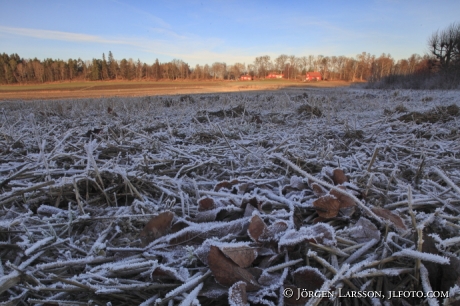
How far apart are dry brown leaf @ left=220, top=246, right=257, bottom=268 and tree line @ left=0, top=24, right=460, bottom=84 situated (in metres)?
36.2

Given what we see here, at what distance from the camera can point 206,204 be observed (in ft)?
4.69

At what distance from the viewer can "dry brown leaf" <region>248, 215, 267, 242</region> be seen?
112 centimetres

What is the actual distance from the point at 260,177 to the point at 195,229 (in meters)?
0.89

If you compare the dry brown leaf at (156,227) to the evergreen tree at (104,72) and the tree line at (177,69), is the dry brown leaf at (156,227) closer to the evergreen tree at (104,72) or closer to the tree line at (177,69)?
the tree line at (177,69)

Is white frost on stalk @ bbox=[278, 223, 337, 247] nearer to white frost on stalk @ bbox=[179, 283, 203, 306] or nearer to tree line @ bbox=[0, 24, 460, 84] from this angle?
white frost on stalk @ bbox=[179, 283, 203, 306]

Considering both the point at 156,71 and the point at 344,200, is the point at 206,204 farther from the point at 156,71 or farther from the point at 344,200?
the point at 156,71

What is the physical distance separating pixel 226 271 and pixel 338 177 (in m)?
1.01

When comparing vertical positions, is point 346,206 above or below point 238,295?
above

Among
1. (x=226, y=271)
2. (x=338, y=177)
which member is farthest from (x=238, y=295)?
(x=338, y=177)

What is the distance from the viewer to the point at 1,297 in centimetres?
95

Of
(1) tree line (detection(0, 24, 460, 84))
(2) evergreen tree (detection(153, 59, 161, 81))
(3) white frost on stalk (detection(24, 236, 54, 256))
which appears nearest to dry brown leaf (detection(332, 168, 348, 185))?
(3) white frost on stalk (detection(24, 236, 54, 256))

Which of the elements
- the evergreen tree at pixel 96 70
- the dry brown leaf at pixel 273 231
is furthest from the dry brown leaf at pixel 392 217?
the evergreen tree at pixel 96 70

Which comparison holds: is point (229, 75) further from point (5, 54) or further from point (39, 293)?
point (39, 293)

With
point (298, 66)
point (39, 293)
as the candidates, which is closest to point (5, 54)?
point (298, 66)
